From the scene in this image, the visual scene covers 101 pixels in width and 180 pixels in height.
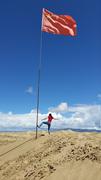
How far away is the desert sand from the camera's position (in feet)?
54.2

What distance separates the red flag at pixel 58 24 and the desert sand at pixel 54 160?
9515 millimetres

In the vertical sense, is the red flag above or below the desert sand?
above

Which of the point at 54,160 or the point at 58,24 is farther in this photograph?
the point at 58,24

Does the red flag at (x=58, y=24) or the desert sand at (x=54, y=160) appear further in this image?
the red flag at (x=58, y=24)

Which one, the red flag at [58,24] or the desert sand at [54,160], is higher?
the red flag at [58,24]

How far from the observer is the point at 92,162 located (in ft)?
55.4

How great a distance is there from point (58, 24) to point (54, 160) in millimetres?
13980

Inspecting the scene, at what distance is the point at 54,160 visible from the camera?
18.6m

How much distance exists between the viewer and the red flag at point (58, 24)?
2809 centimetres

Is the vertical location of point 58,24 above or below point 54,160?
above

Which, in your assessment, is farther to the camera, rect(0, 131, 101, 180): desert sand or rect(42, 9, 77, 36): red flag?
rect(42, 9, 77, 36): red flag

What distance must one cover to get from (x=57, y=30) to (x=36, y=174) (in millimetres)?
14535

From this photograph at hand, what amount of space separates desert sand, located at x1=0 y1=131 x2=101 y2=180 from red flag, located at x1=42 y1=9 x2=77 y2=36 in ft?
31.2

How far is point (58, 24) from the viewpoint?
2841 cm
